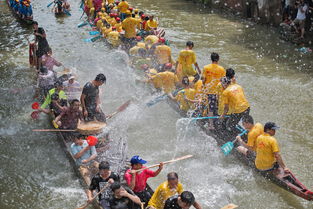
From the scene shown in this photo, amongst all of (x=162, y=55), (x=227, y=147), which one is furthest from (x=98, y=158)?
(x=162, y=55)

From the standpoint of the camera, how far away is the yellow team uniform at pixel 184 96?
10.1m

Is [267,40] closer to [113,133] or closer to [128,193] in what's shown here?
[113,133]

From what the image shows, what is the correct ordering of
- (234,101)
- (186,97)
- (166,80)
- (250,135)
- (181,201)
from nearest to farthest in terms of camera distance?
(181,201), (250,135), (234,101), (186,97), (166,80)

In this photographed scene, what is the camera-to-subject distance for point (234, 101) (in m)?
8.71

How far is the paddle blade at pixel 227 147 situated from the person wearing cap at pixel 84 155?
8.93ft

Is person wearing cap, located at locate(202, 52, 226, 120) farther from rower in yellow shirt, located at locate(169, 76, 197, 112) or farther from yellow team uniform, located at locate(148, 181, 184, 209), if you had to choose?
yellow team uniform, located at locate(148, 181, 184, 209)

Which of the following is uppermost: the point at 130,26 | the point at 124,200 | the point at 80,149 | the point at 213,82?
the point at 130,26

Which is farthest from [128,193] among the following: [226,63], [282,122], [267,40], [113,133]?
[267,40]

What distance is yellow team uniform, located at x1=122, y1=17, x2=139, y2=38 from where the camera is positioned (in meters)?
14.8

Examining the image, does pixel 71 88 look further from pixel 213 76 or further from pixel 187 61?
pixel 213 76

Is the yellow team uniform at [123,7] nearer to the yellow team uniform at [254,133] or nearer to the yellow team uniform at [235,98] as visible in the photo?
the yellow team uniform at [235,98]

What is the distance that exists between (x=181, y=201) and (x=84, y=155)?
10.0 feet

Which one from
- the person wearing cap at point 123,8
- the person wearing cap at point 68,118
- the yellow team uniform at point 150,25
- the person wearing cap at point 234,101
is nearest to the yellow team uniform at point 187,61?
the person wearing cap at point 234,101

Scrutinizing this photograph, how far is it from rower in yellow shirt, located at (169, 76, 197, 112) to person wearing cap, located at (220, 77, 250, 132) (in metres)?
1.28
